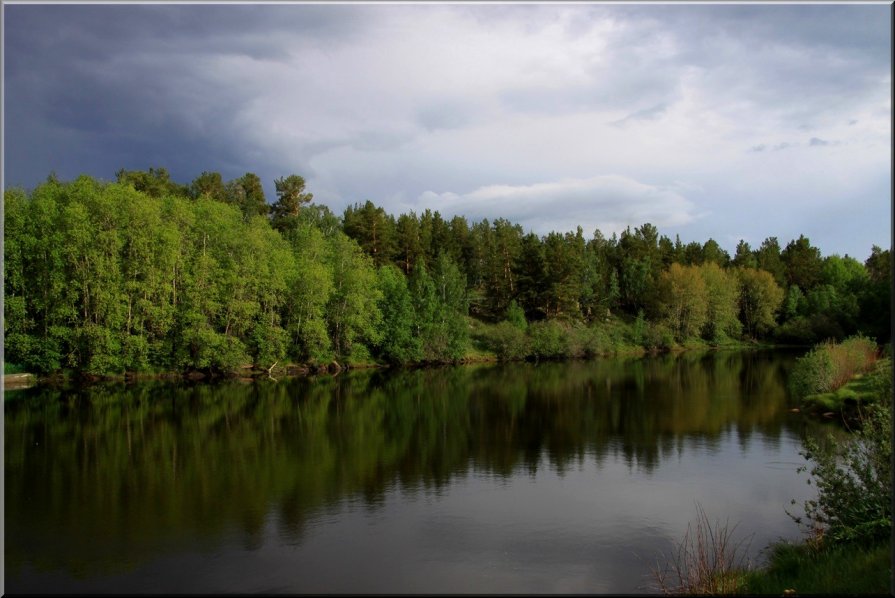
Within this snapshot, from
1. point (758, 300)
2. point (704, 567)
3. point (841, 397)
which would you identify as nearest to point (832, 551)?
point (704, 567)

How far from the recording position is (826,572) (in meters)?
9.69

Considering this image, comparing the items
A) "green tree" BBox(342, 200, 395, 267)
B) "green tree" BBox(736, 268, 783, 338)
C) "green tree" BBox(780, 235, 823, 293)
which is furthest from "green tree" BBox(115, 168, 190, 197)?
"green tree" BBox(780, 235, 823, 293)

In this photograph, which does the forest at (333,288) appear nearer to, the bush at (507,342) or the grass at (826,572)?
the bush at (507,342)

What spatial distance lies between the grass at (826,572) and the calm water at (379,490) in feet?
6.14

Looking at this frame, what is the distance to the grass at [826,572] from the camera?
28.3 feet

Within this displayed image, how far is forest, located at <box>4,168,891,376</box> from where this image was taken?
4559 cm

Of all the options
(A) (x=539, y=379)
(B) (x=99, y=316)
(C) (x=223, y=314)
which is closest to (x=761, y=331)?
(A) (x=539, y=379)

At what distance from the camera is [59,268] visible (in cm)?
4506

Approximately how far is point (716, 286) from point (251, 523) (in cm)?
8868

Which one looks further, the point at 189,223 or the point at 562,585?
the point at 189,223

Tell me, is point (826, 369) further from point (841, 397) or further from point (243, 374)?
point (243, 374)

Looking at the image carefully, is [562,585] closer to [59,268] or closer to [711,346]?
[59,268]

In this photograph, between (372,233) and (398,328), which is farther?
(372,233)

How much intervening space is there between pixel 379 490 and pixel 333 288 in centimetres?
4370
